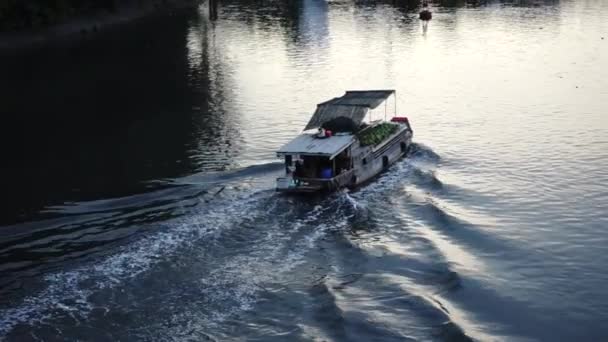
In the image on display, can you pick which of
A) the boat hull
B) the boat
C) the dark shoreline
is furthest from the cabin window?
the dark shoreline

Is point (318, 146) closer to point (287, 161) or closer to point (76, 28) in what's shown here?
point (287, 161)

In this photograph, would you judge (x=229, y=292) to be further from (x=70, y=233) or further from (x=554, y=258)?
(x=554, y=258)

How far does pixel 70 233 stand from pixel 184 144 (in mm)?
17652

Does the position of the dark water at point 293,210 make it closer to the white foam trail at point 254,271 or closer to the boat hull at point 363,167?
the white foam trail at point 254,271

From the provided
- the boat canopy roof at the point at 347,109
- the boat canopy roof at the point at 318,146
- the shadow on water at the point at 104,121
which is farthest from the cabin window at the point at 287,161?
the shadow on water at the point at 104,121

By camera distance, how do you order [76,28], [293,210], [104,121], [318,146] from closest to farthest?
1. [293,210]
2. [318,146]
3. [104,121]
4. [76,28]

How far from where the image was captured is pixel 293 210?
35.6 metres

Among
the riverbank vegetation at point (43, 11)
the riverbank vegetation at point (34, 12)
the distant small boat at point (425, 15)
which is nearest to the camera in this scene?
the riverbank vegetation at point (34, 12)

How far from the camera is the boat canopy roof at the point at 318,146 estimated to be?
124 ft

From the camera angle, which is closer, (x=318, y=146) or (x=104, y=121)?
(x=318, y=146)

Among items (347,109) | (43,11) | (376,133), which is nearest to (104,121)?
(347,109)

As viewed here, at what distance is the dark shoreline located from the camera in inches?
3533

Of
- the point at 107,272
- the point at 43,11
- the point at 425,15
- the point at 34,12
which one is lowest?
the point at 107,272

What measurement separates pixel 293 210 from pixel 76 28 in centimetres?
7579
